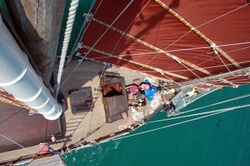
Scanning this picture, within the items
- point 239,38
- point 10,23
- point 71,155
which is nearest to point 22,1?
point 10,23

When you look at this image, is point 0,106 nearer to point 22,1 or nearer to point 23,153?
point 23,153

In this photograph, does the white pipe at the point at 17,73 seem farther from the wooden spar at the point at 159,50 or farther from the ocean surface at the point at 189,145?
the ocean surface at the point at 189,145

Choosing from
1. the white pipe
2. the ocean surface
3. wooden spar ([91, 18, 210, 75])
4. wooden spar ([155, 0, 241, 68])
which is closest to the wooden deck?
wooden spar ([91, 18, 210, 75])

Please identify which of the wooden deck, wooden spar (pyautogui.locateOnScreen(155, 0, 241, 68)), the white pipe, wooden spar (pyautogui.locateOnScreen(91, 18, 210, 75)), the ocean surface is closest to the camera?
the white pipe

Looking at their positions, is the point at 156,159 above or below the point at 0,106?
below

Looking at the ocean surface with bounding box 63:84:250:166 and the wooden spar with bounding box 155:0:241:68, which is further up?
the wooden spar with bounding box 155:0:241:68

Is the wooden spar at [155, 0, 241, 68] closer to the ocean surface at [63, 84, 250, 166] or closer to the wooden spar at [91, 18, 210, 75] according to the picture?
the wooden spar at [91, 18, 210, 75]

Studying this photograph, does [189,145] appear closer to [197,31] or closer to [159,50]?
[159,50]
